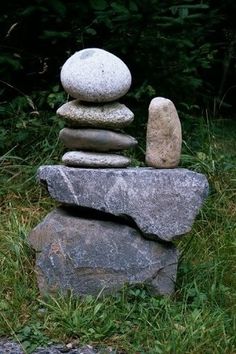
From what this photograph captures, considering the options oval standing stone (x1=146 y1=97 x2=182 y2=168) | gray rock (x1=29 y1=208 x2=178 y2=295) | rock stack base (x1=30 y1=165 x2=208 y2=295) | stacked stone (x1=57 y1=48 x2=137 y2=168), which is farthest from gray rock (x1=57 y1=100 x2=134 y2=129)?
gray rock (x1=29 y1=208 x2=178 y2=295)

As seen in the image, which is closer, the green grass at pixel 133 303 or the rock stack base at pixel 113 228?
the green grass at pixel 133 303

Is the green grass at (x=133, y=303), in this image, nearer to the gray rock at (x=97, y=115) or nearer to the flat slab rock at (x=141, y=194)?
the flat slab rock at (x=141, y=194)

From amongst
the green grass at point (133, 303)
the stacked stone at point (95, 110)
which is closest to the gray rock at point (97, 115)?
the stacked stone at point (95, 110)

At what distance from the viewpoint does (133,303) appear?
4102mm

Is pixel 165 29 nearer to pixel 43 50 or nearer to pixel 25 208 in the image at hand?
pixel 43 50

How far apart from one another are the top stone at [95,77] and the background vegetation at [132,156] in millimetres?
984

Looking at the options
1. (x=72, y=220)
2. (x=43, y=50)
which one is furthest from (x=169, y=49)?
(x=72, y=220)

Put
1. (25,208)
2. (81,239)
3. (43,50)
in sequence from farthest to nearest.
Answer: (43,50) → (25,208) → (81,239)

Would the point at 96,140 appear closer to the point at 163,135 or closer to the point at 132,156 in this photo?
the point at 163,135

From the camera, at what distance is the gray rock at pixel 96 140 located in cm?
420

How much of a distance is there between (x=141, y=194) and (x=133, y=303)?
1.88 ft

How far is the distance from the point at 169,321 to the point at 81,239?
65 cm

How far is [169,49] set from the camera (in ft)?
19.8

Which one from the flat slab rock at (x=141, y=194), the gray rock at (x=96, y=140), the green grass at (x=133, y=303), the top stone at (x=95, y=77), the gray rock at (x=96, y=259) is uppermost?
the top stone at (x=95, y=77)
